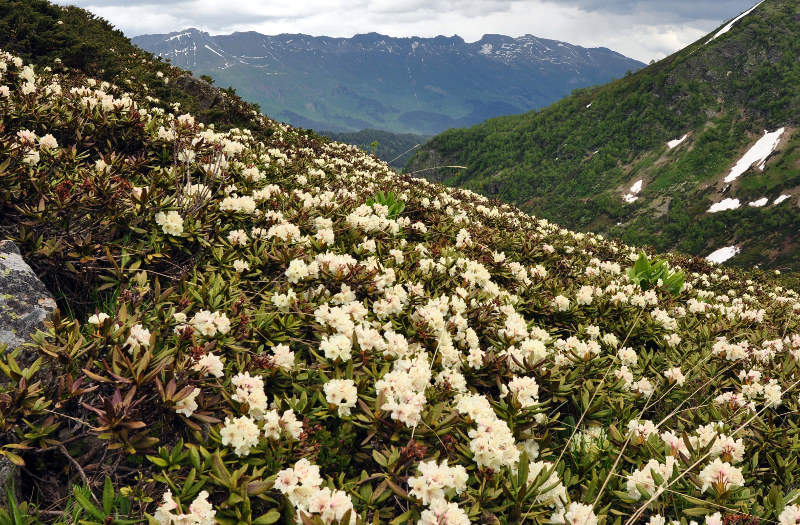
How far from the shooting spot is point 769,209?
10769cm

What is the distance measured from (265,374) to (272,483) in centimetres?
81

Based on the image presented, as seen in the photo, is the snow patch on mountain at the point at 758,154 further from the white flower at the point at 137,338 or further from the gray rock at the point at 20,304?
the gray rock at the point at 20,304

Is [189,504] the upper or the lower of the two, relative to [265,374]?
lower

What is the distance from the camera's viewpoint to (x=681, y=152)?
140250mm

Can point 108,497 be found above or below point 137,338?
below

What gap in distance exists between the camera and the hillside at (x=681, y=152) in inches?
4360

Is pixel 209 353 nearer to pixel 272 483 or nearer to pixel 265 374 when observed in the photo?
pixel 265 374

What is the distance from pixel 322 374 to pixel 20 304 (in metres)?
2.10

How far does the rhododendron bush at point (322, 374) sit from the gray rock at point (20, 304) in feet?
0.46

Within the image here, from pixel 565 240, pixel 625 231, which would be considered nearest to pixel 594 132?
pixel 625 231

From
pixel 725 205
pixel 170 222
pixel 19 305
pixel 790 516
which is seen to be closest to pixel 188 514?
pixel 19 305

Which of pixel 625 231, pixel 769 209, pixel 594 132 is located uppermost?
pixel 594 132

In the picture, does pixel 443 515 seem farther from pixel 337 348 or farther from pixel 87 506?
pixel 87 506

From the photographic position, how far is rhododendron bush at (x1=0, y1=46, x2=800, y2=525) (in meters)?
2.29
